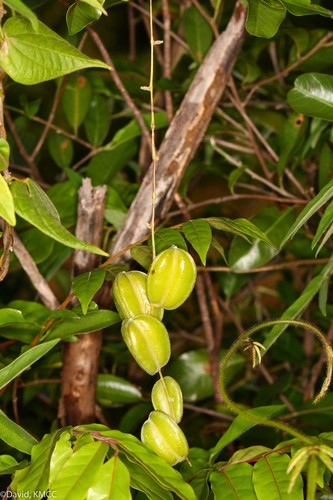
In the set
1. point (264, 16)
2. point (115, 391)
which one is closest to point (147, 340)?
point (264, 16)

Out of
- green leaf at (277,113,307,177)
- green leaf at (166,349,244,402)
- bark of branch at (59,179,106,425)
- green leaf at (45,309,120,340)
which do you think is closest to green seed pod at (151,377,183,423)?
green leaf at (45,309,120,340)

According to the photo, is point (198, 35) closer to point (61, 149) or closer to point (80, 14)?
point (61, 149)

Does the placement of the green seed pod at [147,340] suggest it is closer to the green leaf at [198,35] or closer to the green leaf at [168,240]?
the green leaf at [168,240]

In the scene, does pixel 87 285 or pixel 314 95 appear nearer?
pixel 87 285

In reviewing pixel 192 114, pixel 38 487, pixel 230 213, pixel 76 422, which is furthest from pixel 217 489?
pixel 230 213

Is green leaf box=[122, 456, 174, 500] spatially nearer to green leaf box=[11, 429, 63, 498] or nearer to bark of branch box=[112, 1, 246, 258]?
green leaf box=[11, 429, 63, 498]

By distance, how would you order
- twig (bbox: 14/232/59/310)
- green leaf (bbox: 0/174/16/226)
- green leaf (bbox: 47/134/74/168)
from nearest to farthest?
green leaf (bbox: 0/174/16/226) → twig (bbox: 14/232/59/310) → green leaf (bbox: 47/134/74/168)

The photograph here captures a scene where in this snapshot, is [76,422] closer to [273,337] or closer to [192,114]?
[273,337]
